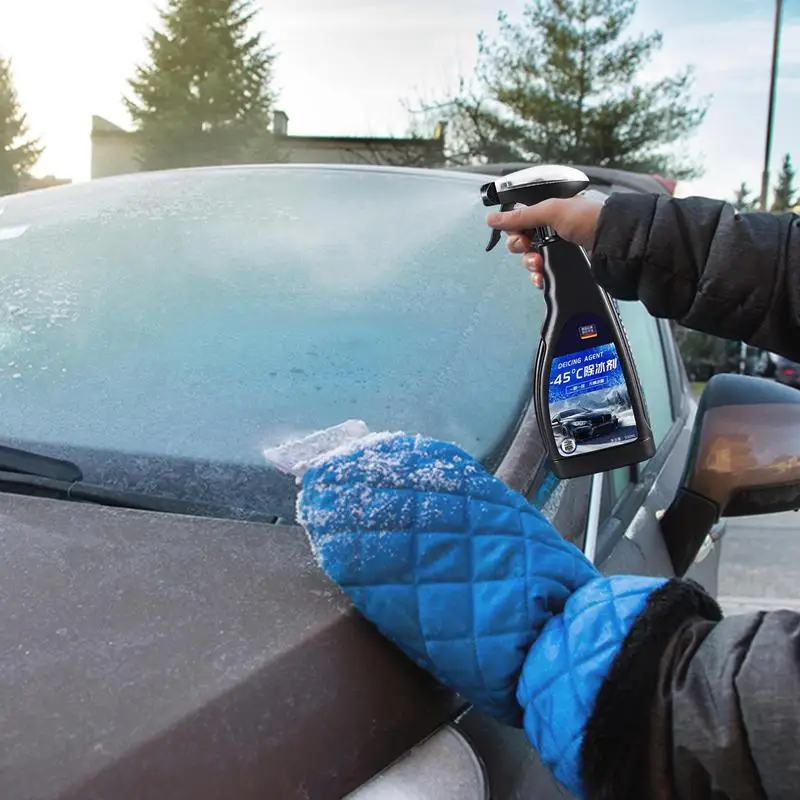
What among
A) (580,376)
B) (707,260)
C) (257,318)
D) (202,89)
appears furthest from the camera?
(202,89)

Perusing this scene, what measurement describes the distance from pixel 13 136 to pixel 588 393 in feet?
116

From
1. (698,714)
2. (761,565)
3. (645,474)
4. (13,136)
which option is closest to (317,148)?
(13,136)

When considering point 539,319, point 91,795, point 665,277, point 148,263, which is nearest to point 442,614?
point 91,795

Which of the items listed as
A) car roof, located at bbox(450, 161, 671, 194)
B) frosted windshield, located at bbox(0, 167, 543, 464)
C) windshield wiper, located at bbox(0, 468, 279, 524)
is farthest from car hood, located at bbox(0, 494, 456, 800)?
car roof, located at bbox(450, 161, 671, 194)

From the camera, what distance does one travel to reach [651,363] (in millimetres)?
2357

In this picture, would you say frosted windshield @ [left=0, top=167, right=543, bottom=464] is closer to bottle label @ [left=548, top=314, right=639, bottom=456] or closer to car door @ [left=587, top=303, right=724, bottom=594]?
bottle label @ [left=548, top=314, right=639, bottom=456]

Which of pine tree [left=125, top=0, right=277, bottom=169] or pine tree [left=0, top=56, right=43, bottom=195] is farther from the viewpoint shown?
pine tree [left=0, top=56, right=43, bottom=195]

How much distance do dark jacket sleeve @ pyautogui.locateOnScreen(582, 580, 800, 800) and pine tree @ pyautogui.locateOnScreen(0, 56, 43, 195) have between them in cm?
3380

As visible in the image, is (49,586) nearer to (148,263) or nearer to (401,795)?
(401,795)

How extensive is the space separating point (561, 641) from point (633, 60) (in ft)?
81.3

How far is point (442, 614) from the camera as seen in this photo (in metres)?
0.93

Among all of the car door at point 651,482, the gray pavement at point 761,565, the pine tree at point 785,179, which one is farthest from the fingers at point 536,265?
the pine tree at point 785,179

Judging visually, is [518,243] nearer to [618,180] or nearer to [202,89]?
[618,180]

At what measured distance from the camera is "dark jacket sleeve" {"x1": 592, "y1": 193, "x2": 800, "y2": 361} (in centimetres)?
118
